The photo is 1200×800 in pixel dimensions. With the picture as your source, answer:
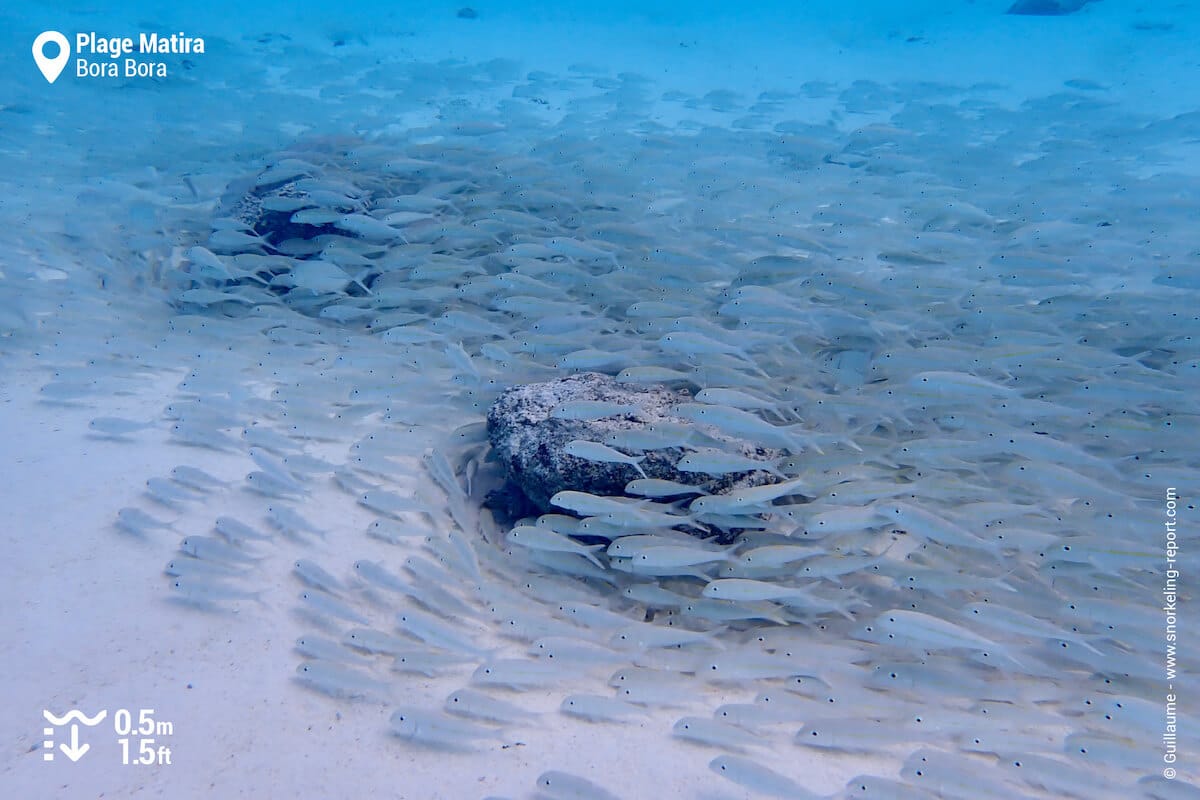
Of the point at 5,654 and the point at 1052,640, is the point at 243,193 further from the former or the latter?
the point at 1052,640

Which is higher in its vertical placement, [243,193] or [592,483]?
[243,193]

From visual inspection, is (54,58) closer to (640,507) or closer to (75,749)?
(75,749)

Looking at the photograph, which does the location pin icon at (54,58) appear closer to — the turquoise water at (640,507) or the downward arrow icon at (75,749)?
the turquoise water at (640,507)

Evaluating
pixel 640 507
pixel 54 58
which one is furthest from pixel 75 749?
pixel 54 58

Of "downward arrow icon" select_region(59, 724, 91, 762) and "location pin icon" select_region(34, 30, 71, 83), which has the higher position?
"location pin icon" select_region(34, 30, 71, 83)

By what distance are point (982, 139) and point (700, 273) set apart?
40.4 ft

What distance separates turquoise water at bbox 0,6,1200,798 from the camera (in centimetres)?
298

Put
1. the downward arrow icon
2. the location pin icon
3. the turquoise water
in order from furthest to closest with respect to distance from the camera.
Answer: the location pin icon → the turquoise water → the downward arrow icon

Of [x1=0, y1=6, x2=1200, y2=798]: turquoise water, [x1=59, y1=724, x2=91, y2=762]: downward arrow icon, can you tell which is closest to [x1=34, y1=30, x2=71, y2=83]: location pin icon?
[x1=0, y1=6, x2=1200, y2=798]: turquoise water

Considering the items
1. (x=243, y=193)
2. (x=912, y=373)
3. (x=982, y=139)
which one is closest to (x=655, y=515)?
(x=912, y=373)

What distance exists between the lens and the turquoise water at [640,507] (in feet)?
9.77

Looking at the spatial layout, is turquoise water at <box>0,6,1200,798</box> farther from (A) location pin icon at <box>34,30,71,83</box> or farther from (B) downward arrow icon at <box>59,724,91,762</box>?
(A) location pin icon at <box>34,30,71,83</box>

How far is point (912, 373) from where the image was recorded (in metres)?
4.80

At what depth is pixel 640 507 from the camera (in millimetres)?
3922
